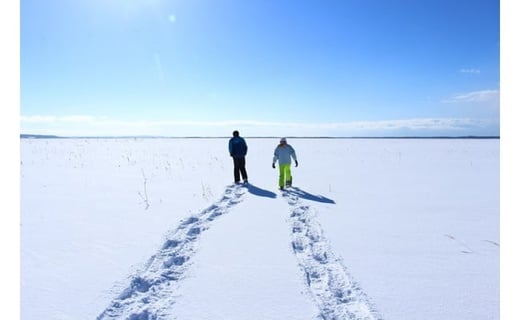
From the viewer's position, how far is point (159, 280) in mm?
3305

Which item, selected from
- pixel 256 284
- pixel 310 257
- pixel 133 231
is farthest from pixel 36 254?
pixel 310 257

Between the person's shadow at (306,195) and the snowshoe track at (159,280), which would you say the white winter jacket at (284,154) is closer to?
the person's shadow at (306,195)

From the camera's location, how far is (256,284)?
327 cm

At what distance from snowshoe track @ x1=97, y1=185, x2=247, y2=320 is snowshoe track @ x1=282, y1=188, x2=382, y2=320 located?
151 centimetres

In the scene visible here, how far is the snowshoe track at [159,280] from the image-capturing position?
9.05 feet

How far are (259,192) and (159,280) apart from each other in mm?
5210

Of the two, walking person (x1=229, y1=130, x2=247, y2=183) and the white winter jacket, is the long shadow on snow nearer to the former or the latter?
walking person (x1=229, y1=130, x2=247, y2=183)

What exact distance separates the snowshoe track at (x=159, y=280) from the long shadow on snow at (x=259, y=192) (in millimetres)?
2896

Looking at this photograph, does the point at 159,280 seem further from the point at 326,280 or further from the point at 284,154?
the point at 284,154

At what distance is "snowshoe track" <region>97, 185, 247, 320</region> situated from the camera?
2758 millimetres

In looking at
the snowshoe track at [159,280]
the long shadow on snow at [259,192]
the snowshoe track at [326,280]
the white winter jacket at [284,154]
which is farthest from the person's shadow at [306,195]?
the snowshoe track at [159,280]

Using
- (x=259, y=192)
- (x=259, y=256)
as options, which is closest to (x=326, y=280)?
(x=259, y=256)

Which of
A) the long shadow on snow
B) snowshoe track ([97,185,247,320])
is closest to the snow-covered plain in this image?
snowshoe track ([97,185,247,320])
